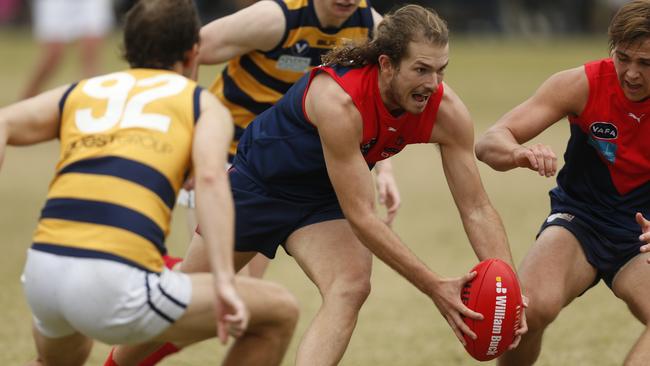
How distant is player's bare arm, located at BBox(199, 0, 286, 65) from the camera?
248 inches

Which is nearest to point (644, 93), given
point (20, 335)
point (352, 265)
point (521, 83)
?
point (352, 265)

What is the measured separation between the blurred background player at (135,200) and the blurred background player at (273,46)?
1.75 m

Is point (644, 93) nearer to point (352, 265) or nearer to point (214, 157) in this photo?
point (352, 265)

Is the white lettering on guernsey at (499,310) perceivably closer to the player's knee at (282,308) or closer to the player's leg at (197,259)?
the player's knee at (282,308)

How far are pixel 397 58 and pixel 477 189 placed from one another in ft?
2.41

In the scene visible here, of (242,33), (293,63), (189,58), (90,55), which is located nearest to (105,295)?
(189,58)

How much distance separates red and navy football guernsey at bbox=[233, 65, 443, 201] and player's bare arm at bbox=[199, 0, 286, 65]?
0.74 meters

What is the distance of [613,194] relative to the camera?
5.68 meters

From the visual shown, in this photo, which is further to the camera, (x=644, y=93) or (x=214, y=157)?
(x=644, y=93)

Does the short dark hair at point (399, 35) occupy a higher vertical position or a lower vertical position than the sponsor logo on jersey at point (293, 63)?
higher

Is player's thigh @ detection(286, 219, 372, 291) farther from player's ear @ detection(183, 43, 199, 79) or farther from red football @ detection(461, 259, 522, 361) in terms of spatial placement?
player's ear @ detection(183, 43, 199, 79)

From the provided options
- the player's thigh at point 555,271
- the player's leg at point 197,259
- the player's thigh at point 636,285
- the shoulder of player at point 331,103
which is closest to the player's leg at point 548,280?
the player's thigh at point 555,271

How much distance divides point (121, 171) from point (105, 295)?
0.44 m

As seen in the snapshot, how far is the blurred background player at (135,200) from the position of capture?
422 cm
